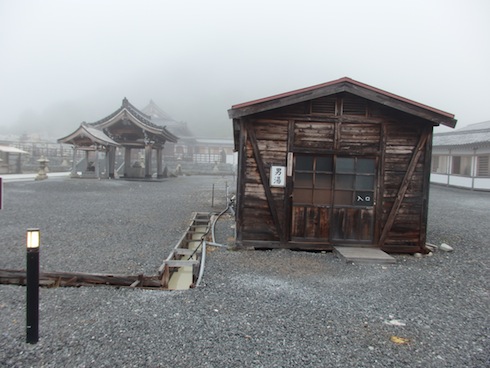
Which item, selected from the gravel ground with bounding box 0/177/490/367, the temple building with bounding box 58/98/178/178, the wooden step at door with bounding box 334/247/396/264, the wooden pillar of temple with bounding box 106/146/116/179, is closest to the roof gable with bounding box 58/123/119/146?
the temple building with bounding box 58/98/178/178

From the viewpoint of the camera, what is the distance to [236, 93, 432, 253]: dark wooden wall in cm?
727

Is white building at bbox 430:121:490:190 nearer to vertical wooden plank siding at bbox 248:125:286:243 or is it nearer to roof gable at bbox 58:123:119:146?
vertical wooden plank siding at bbox 248:125:286:243

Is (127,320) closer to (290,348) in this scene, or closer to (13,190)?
(290,348)

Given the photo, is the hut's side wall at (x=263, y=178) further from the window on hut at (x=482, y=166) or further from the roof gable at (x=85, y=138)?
the window on hut at (x=482, y=166)

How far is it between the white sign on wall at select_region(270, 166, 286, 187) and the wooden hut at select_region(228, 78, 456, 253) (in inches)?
0.9

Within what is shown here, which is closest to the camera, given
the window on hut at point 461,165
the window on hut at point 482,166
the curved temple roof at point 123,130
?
the window on hut at point 482,166

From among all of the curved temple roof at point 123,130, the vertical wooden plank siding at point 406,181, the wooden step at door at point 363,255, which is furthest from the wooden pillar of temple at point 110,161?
the vertical wooden plank siding at point 406,181

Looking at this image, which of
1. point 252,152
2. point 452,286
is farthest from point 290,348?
point 252,152

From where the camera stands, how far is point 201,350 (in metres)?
Result: 3.31

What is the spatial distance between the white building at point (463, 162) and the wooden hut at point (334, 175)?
59.3 ft

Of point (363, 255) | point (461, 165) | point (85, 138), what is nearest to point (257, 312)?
point (363, 255)

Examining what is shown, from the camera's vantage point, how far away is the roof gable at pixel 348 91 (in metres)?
6.92

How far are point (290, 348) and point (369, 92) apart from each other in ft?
18.1

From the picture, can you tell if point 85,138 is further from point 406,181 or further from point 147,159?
point 406,181
